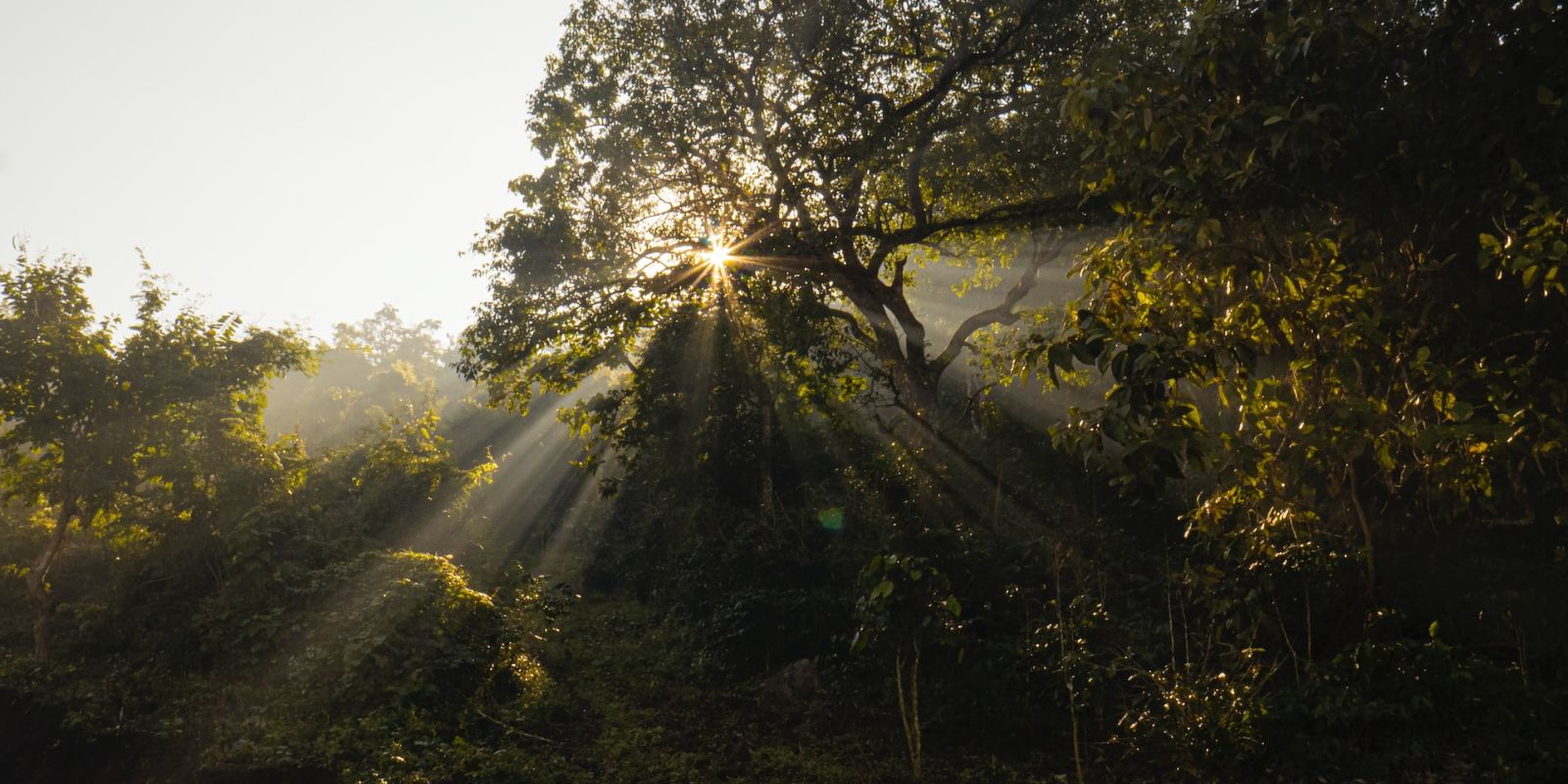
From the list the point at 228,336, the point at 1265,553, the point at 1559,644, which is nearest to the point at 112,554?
the point at 228,336

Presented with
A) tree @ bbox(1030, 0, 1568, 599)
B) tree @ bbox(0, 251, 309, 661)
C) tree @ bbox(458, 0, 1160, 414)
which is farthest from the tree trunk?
tree @ bbox(1030, 0, 1568, 599)

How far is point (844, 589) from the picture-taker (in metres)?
9.63

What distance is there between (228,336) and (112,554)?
3573 millimetres

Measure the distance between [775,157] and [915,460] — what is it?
475cm

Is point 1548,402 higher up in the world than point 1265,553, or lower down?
higher up

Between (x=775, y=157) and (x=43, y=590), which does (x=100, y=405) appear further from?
(x=775, y=157)

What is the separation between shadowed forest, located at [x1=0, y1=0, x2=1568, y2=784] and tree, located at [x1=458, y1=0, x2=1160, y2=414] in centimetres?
7

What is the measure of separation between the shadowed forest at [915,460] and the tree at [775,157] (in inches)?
2.9

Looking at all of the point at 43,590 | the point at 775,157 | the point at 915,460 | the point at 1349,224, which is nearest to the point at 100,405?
the point at 43,590

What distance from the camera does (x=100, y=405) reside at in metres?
10.7

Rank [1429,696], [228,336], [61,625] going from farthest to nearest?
[228,336]
[61,625]
[1429,696]

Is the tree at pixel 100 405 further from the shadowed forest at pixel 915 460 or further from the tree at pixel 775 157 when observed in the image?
the tree at pixel 775 157

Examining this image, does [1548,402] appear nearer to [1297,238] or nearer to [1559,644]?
[1297,238]

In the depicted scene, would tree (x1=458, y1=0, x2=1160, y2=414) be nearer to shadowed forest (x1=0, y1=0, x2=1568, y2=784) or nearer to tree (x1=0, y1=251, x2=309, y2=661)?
shadowed forest (x1=0, y1=0, x2=1568, y2=784)
